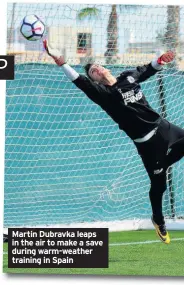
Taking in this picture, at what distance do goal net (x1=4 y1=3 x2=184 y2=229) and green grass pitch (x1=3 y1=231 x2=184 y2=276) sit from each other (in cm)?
17

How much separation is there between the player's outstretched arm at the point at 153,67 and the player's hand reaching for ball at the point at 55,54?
26.3 inches

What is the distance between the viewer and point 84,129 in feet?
38.8

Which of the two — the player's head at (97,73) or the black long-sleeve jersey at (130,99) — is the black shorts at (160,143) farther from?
the player's head at (97,73)

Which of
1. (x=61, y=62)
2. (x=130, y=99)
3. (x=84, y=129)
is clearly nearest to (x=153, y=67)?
(x=130, y=99)

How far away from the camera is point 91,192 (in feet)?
39.0

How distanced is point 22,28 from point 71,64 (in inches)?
33.4

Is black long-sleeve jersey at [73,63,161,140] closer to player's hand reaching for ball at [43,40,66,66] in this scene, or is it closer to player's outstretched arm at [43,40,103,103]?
player's outstretched arm at [43,40,103,103]

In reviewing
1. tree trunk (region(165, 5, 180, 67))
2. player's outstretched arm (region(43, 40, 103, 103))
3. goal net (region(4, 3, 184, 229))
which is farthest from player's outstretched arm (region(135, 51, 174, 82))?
tree trunk (region(165, 5, 180, 67))

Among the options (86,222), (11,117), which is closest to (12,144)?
(11,117)

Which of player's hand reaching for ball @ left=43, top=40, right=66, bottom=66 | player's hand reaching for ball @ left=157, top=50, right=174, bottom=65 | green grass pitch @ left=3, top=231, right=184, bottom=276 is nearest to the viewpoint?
player's hand reaching for ball @ left=43, top=40, right=66, bottom=66

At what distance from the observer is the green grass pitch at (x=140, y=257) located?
1095 centimetres

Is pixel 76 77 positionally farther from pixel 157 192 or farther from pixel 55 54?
pixel 157 192

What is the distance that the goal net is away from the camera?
11508 millimetres

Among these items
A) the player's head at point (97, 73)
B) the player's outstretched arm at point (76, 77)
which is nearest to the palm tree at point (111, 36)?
the player's head at point (97, 73)
